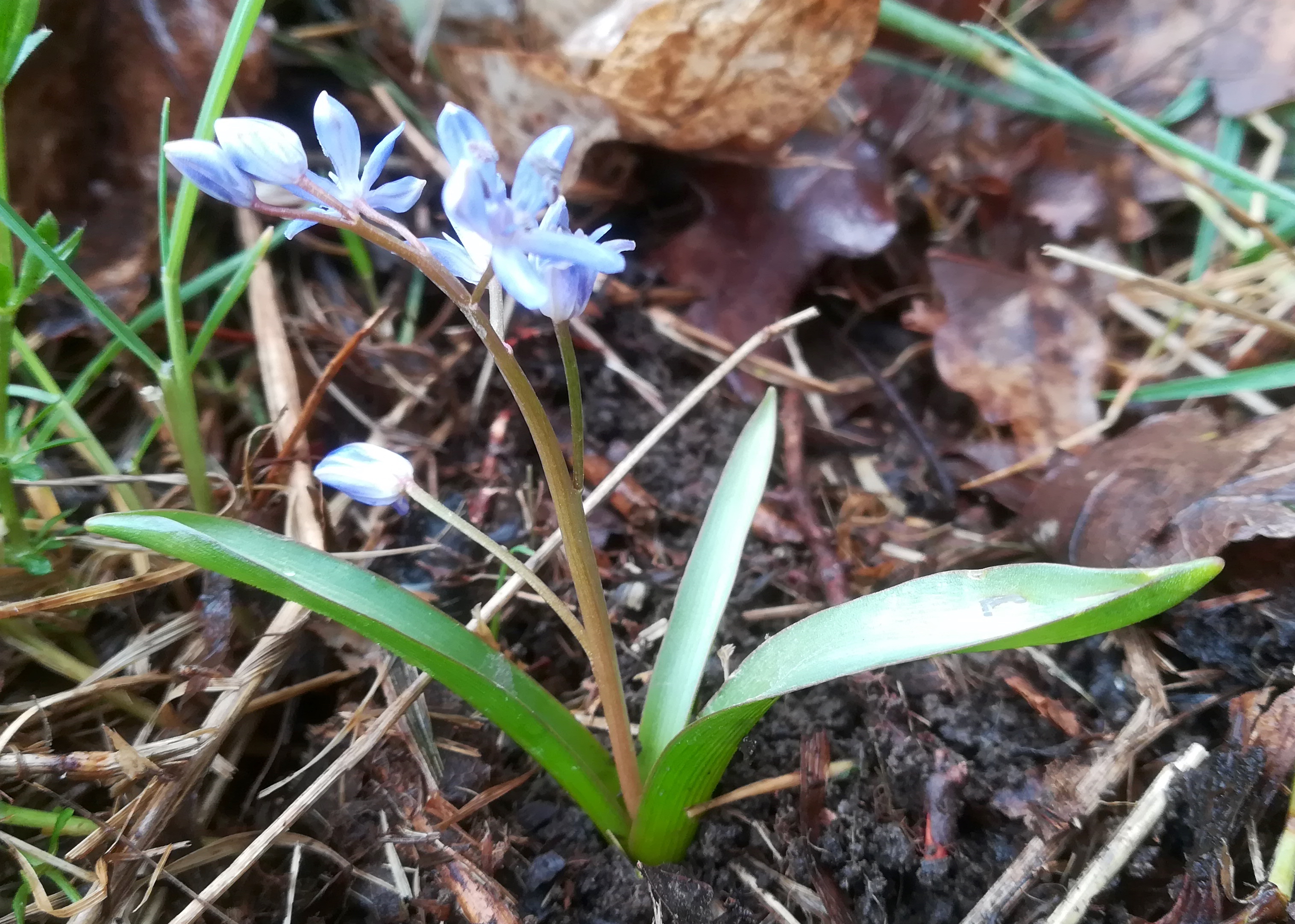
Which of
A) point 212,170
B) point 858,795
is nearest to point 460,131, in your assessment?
point 212,170

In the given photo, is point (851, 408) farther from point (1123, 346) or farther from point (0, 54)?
point (0, 54)

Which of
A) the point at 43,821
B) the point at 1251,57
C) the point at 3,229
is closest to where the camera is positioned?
the point at 43,821

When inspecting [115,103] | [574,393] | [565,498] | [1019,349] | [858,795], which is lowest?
[858,795]

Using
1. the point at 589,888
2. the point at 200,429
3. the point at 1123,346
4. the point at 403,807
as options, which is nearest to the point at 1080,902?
the point at 589,888

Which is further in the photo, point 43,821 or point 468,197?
point 43,821

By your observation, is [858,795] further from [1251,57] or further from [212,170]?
[1251,57]

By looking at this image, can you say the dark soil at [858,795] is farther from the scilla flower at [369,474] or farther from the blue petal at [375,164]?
the blue petal at [375,164]

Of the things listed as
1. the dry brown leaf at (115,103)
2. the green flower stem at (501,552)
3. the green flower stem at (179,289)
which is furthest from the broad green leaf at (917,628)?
the dry brown leaf at (115,103)
